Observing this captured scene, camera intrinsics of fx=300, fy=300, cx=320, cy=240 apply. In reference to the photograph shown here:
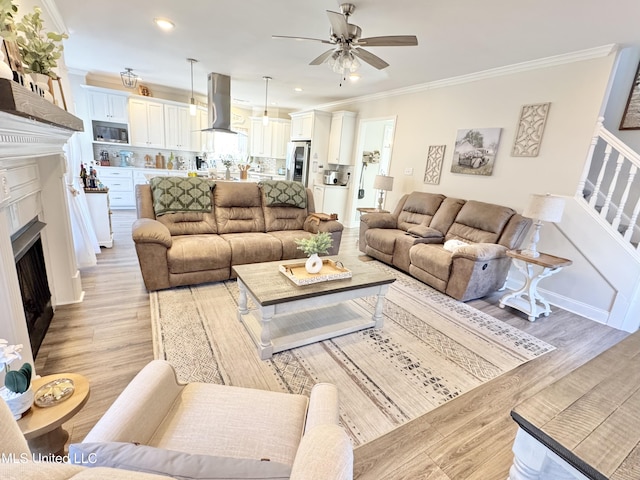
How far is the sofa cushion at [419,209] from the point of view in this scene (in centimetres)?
426

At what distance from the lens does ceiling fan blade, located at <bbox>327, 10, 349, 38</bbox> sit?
2.08m

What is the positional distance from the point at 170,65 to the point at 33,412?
4997mm

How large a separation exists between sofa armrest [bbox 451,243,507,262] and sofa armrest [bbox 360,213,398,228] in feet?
4.47

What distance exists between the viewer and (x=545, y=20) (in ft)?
7.98

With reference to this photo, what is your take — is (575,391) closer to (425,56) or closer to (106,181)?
(425,56)

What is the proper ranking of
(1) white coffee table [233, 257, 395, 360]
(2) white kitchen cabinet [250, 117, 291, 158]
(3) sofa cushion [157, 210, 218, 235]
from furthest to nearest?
1. (2) white kitchen cabinet [250, 117, 291, 158]
2. (3) sofa cushion [157, 210, 218, 235]
3. (1) white coffee table [233, 257, 395, 360]

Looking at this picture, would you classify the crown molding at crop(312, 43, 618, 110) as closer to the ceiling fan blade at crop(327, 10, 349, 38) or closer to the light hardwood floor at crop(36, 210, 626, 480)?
the ceiling fan blade at crop(327, 10, 349, 38)

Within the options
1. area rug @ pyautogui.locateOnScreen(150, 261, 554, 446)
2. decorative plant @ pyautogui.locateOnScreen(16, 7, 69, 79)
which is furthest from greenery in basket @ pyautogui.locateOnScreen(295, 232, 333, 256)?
decorative plant @ pyautogui.locateOnScreen(16, 7, 69, 79)

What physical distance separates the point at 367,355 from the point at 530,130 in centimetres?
320

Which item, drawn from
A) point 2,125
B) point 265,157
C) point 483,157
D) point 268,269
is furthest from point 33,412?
point 265,157

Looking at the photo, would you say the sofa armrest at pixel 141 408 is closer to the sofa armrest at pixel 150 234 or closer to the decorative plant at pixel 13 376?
the decorative plant at pixel 13 376

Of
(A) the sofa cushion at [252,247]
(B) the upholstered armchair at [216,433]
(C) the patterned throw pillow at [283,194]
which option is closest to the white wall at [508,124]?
(C) the patterned throw pillow at [283,194]

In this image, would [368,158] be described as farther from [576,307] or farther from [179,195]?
[576,307]

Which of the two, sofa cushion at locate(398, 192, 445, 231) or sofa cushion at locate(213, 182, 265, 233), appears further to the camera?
sofa cushion at locate(398, 192, 445, 231)
